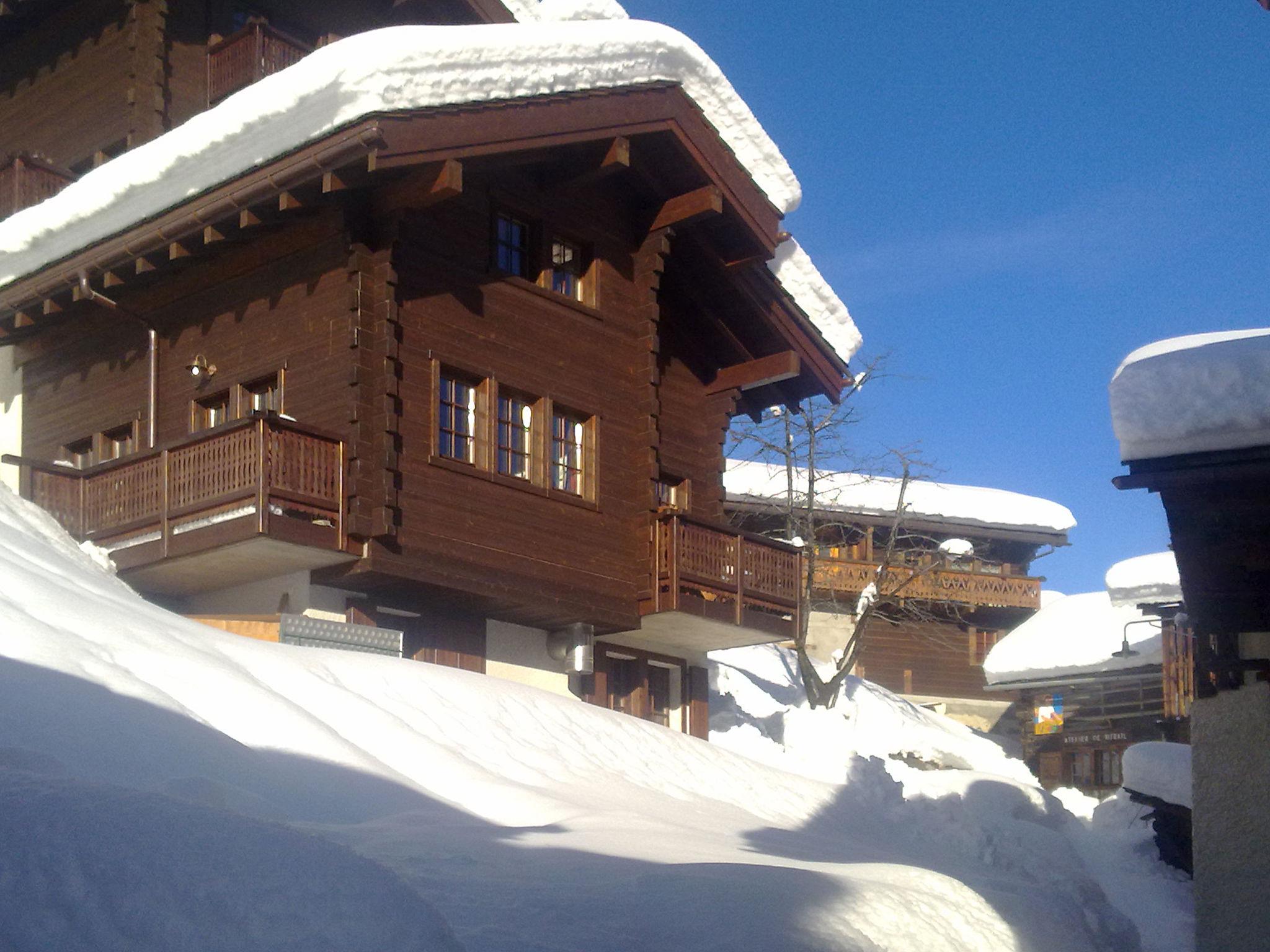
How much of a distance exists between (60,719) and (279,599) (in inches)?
309

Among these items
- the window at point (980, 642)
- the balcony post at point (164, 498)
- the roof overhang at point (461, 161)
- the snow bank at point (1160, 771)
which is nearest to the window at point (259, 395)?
the balcony post at point (164, 498)

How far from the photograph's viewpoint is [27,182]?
1725 centimetres

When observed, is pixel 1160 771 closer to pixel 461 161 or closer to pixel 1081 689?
pixel 461 161

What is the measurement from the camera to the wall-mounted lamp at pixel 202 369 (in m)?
15.4

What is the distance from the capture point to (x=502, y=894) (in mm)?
4977

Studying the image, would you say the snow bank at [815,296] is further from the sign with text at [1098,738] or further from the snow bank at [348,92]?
the sign with text at [1098,738]

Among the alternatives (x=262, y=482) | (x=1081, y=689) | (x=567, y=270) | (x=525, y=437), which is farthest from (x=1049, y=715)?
(x=262, y=482)

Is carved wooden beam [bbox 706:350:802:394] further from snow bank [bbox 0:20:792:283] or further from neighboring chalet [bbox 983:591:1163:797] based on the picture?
neighboring chalet [bbox 983:591:1163:797]

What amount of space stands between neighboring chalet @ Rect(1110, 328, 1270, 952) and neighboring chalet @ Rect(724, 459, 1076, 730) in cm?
2494

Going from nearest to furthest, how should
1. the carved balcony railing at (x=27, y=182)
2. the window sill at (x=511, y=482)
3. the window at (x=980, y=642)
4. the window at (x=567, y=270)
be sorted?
the window sill at (x=511, y=482)
the window at (x=567, y=270)
the carved balcony railing at (x=27, y=182)
the window at (x=980, y=642)

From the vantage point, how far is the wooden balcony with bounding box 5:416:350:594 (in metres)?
13.1

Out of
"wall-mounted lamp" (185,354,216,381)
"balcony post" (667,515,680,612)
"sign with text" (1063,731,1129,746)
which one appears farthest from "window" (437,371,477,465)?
"sign with text" (1063,731,1129,746)

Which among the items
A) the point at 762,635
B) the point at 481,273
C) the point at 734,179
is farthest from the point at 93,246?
the point at 762,635

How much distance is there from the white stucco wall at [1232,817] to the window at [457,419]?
838 cm
